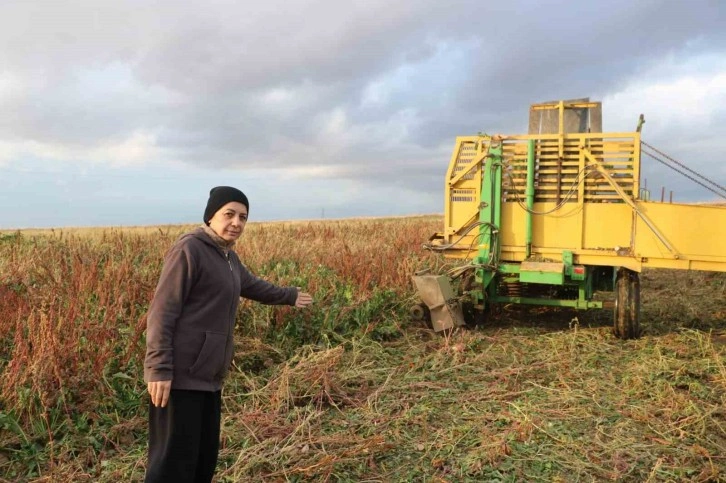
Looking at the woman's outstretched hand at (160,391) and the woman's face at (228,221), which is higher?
the woman's face at (228,221)

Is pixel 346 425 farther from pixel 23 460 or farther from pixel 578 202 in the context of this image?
pixel 578 202

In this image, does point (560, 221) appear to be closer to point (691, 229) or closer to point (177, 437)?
point (691, 229)

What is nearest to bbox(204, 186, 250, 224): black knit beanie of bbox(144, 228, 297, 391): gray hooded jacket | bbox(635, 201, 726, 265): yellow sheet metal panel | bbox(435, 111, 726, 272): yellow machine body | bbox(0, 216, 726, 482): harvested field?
bbox(144, 228, 297, 391): gray hooded jacket

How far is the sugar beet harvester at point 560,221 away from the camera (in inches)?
268

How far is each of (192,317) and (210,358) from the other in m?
0.23

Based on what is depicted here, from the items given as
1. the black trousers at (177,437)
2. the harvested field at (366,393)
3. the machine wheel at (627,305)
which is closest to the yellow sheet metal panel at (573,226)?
the machine wheel at (627,305)

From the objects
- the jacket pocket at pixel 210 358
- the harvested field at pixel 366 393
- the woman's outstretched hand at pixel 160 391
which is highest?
the jacket pocket at pixel 210 358

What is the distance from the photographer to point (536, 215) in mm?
7469

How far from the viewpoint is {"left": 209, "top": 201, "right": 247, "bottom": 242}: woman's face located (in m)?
2.95

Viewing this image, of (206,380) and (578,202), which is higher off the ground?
(578,202)

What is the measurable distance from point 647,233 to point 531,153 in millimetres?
1744

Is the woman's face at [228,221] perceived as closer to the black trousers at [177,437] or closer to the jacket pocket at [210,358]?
the jacket pocket at [210,358]

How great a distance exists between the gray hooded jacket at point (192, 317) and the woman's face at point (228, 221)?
Result: 0.07 m

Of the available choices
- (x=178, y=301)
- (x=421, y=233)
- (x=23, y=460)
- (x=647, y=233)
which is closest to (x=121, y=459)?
(x=23, y=460)
